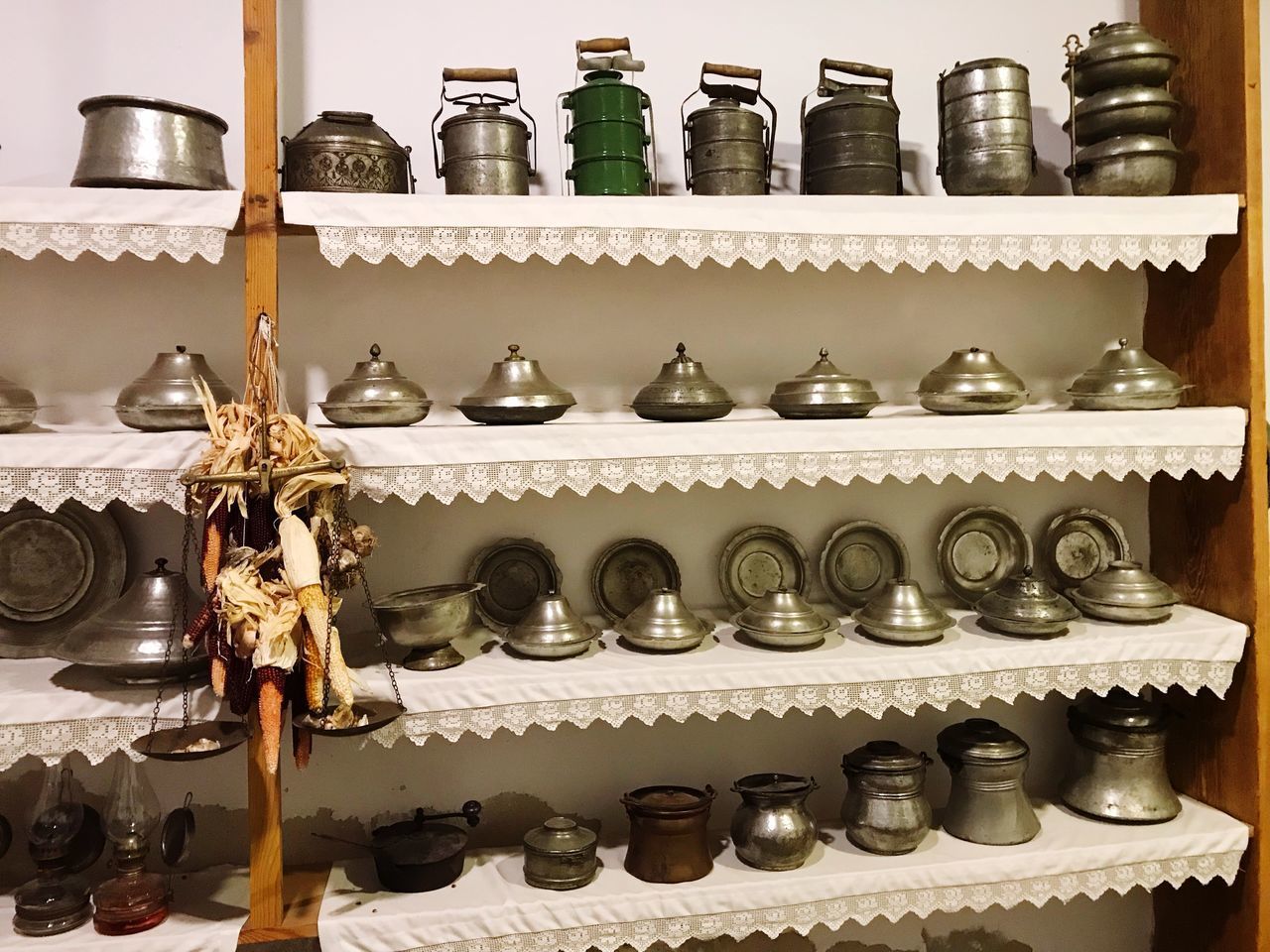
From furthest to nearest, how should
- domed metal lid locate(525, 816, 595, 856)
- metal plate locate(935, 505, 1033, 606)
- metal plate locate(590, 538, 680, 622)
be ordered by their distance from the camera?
metal plate locate(935, 505, 1033, 606) → metal plate locate(590, 538, 680, 622) → domed metal lid locate(525, 816, 595, 856)

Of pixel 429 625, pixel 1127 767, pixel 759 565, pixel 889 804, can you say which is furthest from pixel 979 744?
pixel 429 625

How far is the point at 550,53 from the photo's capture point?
2.27 metres

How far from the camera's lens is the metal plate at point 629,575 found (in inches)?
91.0

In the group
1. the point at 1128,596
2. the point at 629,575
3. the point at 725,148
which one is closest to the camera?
the point at 725,148

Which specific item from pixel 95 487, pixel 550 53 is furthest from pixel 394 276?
pixel 95 487

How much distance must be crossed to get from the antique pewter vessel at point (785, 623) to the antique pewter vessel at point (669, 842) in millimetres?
354

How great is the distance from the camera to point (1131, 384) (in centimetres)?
216

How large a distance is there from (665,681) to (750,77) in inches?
50.6

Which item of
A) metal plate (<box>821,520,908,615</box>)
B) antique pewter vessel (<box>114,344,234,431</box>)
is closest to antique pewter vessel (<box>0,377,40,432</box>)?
antique pewter vessel (<box>114,344,234,431</box>)

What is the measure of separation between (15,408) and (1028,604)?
2033 millimetres

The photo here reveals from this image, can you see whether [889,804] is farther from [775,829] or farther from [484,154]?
[484,154]

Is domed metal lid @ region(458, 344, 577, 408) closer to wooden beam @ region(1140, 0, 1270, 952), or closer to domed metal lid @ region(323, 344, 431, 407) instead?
domed metal lid @ region(323, 344, 431, 407)

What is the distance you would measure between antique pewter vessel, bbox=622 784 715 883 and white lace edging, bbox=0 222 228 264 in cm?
132

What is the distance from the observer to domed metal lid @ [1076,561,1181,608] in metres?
2.18
